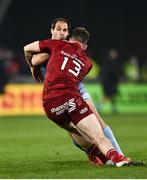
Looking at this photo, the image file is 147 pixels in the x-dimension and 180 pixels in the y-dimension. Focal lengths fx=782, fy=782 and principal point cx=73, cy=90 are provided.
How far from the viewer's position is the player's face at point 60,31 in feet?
34.4

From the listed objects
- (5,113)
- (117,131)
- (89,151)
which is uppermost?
(89,151)

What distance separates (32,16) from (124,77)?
4457 mm

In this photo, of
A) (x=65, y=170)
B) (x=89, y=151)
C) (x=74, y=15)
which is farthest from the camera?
(x=74, y=15)

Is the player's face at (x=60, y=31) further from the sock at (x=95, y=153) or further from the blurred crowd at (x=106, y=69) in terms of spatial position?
the blurred crowd at (x=106, y=69)

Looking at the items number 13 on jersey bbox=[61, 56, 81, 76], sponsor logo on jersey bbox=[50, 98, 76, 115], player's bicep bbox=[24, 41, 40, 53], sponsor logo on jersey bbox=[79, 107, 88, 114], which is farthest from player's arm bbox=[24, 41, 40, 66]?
sponsor logo on jersey bbox=[79, 107, 88, 114]

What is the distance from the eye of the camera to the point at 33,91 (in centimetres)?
2747

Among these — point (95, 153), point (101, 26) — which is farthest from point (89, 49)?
point (95, 153)

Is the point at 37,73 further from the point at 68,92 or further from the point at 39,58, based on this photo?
the point at 68,92

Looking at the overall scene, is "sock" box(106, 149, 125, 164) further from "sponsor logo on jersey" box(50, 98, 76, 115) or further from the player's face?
the player's face

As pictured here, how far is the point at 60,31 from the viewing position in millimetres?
10547

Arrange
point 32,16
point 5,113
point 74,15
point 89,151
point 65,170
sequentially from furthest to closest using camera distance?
1. point 32,16
2. point 74,15
3. point 5,113
4. point 89,151
5. point 65,170

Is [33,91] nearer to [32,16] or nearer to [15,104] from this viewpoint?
[15,104]

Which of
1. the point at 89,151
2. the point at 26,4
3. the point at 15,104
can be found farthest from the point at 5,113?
the point at 89,151

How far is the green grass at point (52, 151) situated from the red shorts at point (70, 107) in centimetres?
71
